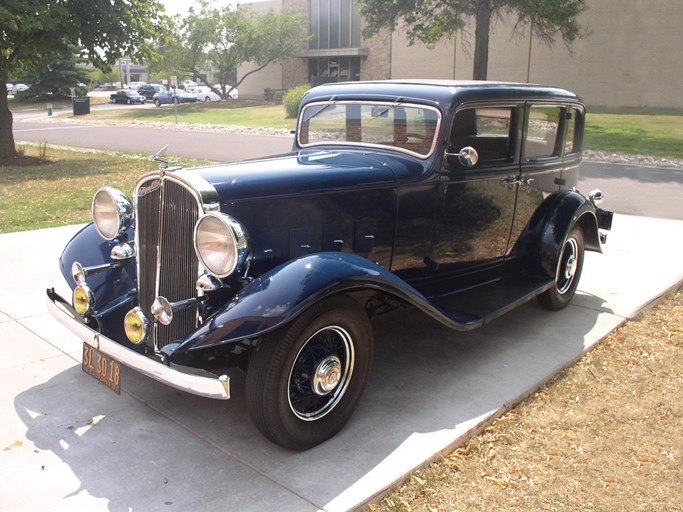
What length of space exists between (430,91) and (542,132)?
1.29 meters

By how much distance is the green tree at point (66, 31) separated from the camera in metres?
12.2

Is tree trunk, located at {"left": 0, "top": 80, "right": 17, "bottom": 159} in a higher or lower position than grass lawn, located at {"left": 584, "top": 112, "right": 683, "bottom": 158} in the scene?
higher

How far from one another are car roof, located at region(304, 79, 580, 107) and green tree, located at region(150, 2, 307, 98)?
4040 cm

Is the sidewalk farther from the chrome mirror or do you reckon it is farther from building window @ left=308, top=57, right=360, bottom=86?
building window @ left=308, top=57, right=360, bottom=86

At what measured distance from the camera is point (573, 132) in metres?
5.52

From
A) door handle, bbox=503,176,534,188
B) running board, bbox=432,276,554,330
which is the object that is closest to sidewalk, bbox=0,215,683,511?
running board, bbox=432,276,554,330

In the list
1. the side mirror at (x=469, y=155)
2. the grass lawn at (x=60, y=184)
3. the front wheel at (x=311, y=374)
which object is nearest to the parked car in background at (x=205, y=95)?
the grass lawn at (x=60, y=184)

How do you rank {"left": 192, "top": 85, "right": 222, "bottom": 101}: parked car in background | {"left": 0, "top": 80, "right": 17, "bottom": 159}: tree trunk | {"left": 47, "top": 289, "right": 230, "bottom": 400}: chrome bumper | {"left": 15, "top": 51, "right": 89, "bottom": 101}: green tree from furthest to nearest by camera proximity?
{"left": 192, "top": 85, "right": 222, "bottom": 101}: parked car in background < {"left": 15, "top": 51, "right": 89, "bottom": 101}: green tree < {"left": 0, "top": 80, "right": 17, "bottom": 159}: tree trunk < {"left": 47, "top": 289, "right": 230, "bottom": 400}: chrome bumper

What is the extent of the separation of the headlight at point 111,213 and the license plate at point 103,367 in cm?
75

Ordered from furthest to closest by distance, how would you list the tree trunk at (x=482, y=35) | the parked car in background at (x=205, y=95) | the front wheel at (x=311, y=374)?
the parked car in background at (x=205, y=95), the tree trunk at (x=482, y=35), the front wheel at (x=311, y=374)

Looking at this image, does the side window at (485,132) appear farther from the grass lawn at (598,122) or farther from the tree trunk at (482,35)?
the tree trunk at (482,35)

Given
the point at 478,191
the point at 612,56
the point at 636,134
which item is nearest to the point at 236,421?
the point at 478,191

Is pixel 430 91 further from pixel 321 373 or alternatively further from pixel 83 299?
pixel 83 299

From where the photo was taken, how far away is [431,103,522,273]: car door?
13.8 feet
